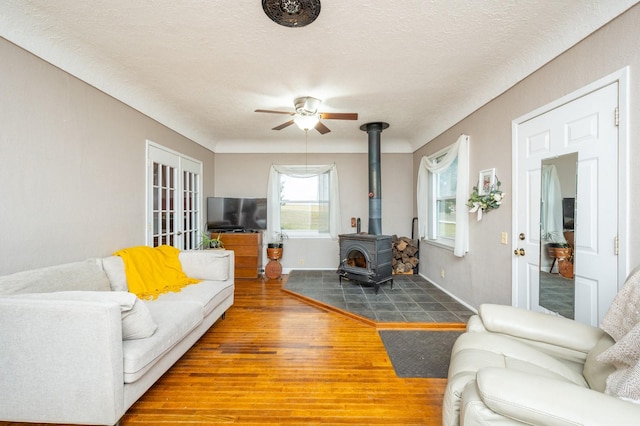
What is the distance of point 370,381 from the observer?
1924mm

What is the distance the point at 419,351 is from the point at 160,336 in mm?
2086

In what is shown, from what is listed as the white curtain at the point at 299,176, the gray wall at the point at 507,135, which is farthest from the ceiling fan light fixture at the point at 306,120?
the white curtain at the point at 299,176

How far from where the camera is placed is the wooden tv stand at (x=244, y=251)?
4699 mm

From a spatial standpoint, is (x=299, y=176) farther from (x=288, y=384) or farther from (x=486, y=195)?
(x=288, y=384)

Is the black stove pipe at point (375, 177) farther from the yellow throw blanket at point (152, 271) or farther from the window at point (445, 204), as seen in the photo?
the yellow throw blanket at point (152, 271)

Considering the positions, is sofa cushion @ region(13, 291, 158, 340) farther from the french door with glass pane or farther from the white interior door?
the white interior door

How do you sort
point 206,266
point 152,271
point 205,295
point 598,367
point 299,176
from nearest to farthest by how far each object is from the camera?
1. point 598,367
2. point 205,295
3. point 152,271
4. point 206,266
5. point 299,176

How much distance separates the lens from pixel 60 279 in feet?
6.00

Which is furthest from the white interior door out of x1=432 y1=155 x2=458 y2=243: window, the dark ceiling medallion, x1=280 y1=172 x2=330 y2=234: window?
x1=280 y1=172 x2=330 y2=234: window

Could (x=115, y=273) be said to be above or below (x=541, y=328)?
above

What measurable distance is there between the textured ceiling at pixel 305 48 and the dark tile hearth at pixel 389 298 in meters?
2.44

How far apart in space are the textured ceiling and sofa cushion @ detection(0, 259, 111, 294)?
5.20 ft

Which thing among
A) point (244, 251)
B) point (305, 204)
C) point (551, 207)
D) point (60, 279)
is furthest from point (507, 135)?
point (244, 251)

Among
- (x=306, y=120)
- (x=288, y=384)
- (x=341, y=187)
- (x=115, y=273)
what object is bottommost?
(x=288, y=384)
